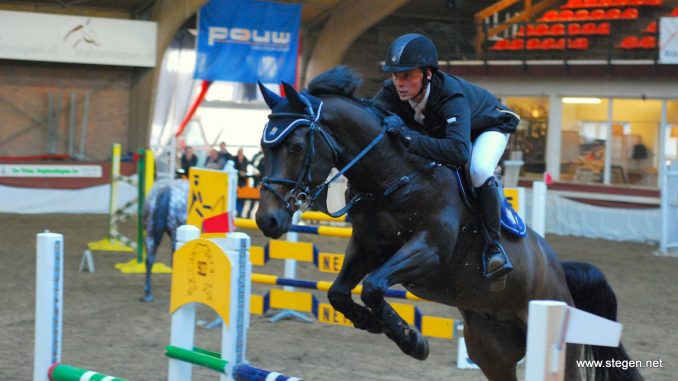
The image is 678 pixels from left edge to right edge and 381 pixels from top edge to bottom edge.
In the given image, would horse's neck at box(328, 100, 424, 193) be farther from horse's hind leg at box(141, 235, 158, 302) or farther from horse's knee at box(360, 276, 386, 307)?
horse's hind leg at box(141, 235, 158, 302)

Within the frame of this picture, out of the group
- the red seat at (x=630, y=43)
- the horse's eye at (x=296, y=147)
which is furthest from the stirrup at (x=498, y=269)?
the red seat at (x=630, y=43)

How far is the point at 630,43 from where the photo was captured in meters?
17.0

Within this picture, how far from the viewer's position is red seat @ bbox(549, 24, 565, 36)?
60.0ft

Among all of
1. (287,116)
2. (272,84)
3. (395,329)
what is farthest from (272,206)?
(272,84)

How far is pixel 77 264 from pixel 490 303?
309 inches

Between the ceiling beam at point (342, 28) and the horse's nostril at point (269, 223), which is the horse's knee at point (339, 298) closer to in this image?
the horse's nostril at point (269, 223)

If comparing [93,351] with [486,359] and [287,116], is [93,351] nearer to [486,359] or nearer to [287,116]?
[486,359]

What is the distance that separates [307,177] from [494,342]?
1.55 m

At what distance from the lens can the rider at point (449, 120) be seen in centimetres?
382

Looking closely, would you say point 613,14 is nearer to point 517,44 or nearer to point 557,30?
point 557,30

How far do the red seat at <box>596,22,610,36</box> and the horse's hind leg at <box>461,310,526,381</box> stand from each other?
14.5 metres

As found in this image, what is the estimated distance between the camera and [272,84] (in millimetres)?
19391

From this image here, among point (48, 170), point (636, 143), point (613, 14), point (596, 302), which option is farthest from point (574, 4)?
point (596, 302)

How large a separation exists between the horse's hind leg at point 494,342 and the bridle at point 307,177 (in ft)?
3.76
